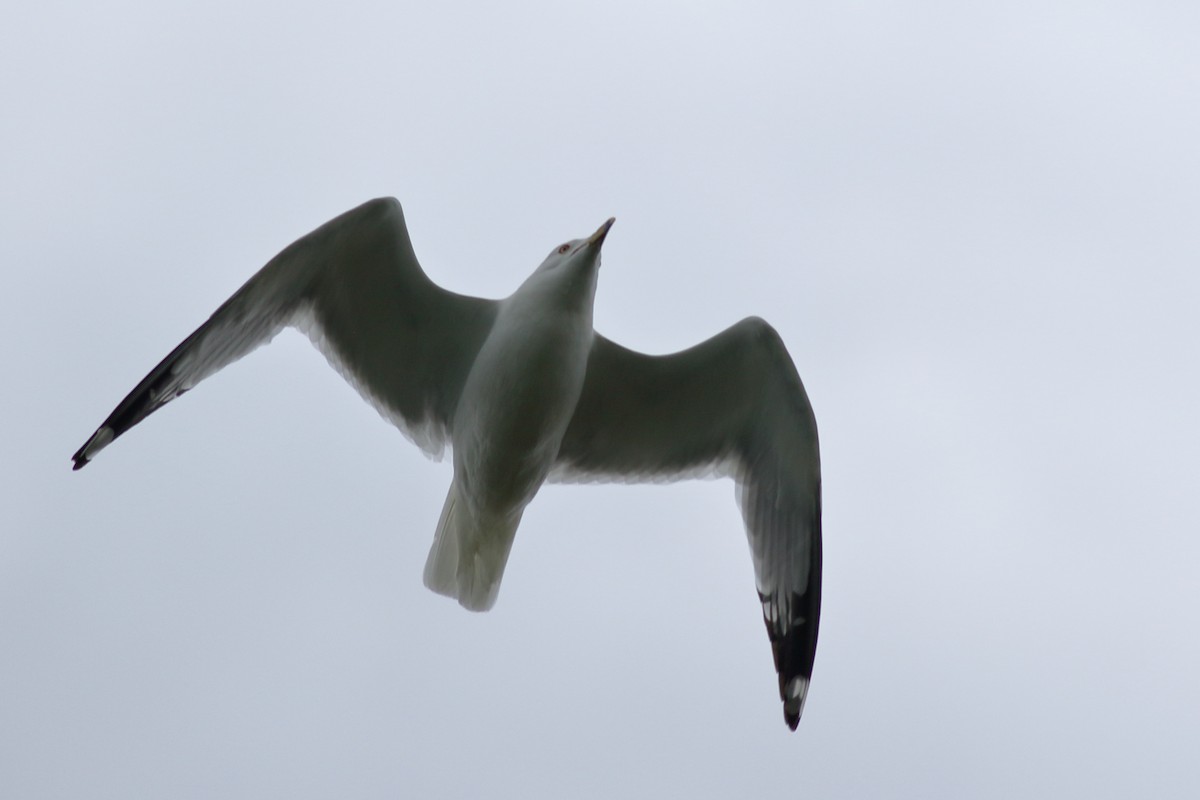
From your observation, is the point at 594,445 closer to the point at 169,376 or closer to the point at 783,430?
the point at 783,430

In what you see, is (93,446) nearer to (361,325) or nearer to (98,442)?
(98,442)

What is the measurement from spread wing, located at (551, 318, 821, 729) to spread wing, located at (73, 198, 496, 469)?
0.67 meters

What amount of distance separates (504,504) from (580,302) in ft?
3.19

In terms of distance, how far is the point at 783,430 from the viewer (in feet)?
21.3

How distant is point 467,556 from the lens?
6.40 metres

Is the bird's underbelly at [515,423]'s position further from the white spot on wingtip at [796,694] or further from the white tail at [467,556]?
the white spot on wingtip at [796,694]

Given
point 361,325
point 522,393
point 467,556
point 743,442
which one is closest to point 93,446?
point 361,325

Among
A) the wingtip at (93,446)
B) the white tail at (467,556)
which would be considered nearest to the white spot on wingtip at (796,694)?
Answer: the white tail at (467,556)

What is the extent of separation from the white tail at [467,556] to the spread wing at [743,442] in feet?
1.83

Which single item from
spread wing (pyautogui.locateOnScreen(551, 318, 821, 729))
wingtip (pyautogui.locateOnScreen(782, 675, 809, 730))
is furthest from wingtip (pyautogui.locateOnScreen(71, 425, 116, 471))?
wingtip (pyautogui.locateOnScreen(782, 675, 809, 730))

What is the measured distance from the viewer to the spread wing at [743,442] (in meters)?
6.39

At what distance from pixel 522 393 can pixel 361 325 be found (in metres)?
1.07

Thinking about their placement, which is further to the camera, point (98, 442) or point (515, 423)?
point (98, 442)

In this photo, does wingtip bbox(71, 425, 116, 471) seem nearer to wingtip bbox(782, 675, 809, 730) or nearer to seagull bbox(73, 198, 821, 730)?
seagull bbox(73, 198, 821, 730)
